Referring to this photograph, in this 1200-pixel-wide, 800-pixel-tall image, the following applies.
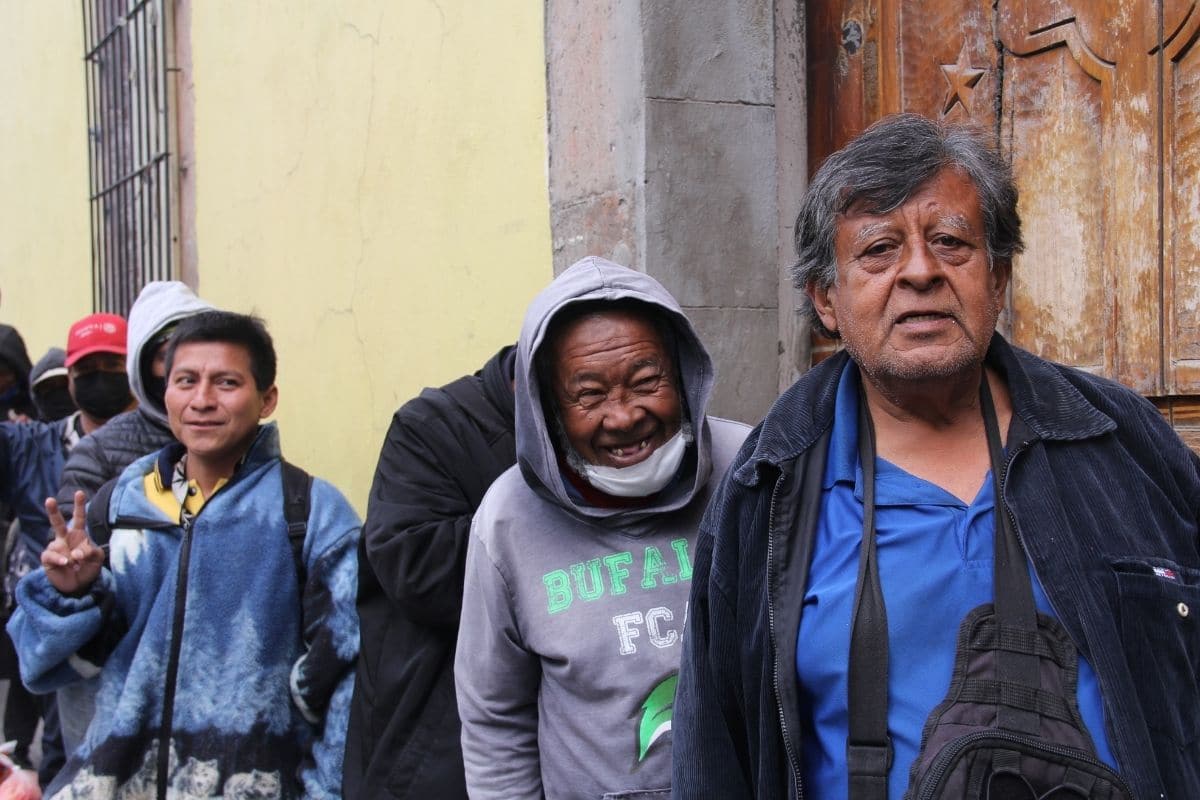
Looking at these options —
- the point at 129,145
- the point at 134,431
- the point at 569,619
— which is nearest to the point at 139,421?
the point at 134,431

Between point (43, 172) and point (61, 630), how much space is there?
8.54 metres

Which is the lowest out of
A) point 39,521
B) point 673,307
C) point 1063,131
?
point 39,521

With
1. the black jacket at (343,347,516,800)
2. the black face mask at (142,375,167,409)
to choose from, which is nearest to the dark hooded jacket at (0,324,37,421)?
the black face mask at (142,375,167,409)

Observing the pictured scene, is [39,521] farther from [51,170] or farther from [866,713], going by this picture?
[51,170]

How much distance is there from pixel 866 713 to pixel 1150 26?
1.78m

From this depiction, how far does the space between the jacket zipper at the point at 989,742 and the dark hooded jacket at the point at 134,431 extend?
9.09 feet

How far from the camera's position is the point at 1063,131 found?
114 inches

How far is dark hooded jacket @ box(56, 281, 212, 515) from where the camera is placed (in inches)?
145

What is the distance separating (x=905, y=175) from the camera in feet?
5.98

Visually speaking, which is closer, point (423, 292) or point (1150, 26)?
point (1150, 26)

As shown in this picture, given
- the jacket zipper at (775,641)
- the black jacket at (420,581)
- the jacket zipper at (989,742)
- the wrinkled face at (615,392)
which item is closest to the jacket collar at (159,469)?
the black jacket at (420,581)

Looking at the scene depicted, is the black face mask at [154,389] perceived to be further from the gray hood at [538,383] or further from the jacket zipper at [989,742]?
the jacket zipper at [989,742]

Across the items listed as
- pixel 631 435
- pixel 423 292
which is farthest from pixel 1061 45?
pixel 423 292

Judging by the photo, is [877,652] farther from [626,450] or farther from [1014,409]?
[626,450]
